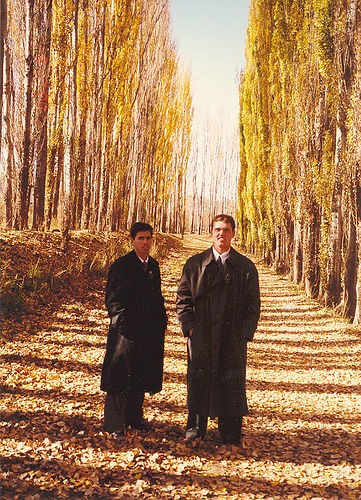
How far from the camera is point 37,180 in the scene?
12117 millimetres

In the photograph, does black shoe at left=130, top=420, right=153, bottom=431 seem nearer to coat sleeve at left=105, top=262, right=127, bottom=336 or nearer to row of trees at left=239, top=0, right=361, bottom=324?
coat sleeve at left=105, top=262, right=127, bottom=336

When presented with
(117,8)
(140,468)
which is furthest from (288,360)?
(117,8)

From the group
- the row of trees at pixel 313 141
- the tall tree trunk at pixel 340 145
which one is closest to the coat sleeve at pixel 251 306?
the row of trees at pixel 313 141

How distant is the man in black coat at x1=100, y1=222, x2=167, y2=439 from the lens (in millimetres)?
3258

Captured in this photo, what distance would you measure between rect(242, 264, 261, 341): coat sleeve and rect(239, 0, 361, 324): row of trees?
16.7 feet

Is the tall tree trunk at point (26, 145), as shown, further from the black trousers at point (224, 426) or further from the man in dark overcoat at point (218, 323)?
the black trousers at point (224, 426)

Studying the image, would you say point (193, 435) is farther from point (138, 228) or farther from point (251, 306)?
point (138, 228)

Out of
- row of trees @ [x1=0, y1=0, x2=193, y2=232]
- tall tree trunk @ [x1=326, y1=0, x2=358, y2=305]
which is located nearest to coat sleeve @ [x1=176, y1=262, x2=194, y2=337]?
row of trees @ [x1=0, y1=0, x2=193, y2=232]

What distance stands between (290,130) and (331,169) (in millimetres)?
2979

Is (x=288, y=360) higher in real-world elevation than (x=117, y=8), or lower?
lower

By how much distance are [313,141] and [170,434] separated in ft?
29.6

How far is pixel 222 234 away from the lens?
3.21 m

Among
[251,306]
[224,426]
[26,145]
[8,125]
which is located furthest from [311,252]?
[8,125]

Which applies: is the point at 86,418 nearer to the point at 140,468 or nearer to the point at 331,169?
the point at 140,468
